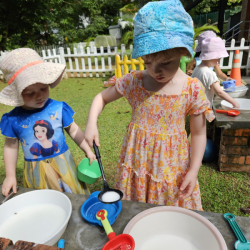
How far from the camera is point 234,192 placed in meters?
2.23

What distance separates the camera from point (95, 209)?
0.95 metres

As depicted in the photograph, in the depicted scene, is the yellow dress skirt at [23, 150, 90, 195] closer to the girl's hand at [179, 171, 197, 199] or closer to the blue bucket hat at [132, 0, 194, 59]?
the girl's hand at [179, 171, 197, 199]

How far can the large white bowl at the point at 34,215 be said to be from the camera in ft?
2.91

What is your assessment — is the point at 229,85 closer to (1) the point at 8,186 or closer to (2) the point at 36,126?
(2) the point at 36,126

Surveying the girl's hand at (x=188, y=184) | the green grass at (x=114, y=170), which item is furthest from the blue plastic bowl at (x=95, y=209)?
the green grass at (x=114, y=170)

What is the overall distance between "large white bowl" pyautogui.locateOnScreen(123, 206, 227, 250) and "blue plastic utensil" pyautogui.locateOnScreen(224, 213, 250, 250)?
0.28 feet

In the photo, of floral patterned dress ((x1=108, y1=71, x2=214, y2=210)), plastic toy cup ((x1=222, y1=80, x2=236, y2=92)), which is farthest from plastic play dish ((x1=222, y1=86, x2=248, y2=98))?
floral patterned dress ((x1=108, y1=71, x2=214, y2=210))

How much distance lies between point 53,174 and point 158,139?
76 centimetres

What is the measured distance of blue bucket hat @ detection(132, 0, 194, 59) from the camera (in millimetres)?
873

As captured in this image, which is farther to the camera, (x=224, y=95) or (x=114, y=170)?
(x=114, y=170)

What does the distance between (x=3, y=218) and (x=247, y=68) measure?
698cm

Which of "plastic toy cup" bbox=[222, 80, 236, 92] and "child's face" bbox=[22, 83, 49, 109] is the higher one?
"child's face" bbox=[22, 83, 49, 109]

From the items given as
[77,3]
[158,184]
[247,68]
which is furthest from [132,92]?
[77,3]

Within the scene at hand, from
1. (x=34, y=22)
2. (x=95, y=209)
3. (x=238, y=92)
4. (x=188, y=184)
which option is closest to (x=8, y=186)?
(x=95, y=209)
